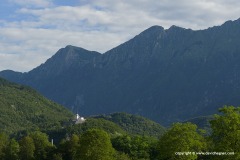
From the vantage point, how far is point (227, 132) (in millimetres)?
57344

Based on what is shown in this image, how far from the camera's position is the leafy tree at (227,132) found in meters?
56.2

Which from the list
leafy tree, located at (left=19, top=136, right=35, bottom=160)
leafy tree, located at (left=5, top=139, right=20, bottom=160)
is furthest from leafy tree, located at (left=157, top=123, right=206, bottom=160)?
leafy tree, located at (left=5, top=139, right=20, bottom=160)

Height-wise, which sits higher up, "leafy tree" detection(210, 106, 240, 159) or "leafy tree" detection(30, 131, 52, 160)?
"leafy tree" detection(210, 106, 240, 159)

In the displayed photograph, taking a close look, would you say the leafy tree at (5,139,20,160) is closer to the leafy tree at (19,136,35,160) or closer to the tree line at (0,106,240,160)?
the tree line at (0,106,240,160)

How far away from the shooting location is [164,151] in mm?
70438

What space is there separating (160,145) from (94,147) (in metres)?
17.3

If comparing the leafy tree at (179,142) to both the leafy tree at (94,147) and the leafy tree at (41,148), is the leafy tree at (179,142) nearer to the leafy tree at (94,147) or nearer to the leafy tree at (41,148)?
the leafy tree at (94,147)

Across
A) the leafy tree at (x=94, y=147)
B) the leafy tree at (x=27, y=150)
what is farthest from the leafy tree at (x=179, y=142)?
the leafy tree at (x=27, y=150)

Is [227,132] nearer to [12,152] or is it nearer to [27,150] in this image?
[27,150]

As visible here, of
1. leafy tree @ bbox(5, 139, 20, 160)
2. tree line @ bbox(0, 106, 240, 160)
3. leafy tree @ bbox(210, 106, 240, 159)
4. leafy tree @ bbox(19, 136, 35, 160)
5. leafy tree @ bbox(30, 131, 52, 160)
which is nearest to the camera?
leafy tree @ bbox(210, 106, 240, 159)

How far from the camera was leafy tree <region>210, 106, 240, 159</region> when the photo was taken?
56.2 meters

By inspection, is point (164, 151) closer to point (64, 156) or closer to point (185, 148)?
point (185, 148)

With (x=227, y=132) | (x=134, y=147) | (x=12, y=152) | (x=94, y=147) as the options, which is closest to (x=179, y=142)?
(x=227, y=132)

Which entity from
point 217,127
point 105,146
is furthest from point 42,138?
point 217,127
